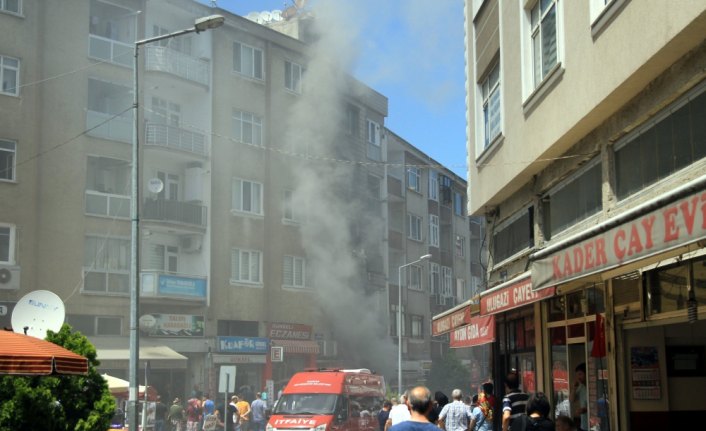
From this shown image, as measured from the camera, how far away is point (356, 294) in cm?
4875

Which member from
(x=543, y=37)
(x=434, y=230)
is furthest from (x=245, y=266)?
(x=543, y=37)

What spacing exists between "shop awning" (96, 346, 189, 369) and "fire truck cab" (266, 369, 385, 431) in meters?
11.5

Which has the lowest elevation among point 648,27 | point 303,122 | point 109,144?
point 648,27

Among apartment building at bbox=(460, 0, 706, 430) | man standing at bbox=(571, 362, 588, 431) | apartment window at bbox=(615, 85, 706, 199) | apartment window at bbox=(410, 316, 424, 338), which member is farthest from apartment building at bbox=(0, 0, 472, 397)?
apartment window at bbox=(615, 85, 706, 199)

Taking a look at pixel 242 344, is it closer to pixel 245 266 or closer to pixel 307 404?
pixel 245 266

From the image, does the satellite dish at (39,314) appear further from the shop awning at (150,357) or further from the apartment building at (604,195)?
the shop awning at (150,357)

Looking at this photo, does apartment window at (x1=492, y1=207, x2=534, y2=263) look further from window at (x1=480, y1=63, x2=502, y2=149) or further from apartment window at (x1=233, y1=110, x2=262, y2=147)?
apartment window at (x1=233, y1=110, x2=262, y2=147)

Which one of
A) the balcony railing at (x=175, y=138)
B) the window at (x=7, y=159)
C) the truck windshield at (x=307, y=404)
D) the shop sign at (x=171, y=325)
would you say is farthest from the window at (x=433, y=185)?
the truck windshield at (x=307, y=404)

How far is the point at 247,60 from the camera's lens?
1689 inches

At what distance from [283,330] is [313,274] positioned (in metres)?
3.89

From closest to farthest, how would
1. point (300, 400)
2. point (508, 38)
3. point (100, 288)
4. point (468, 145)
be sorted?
point (508, 38) < point (468, 145) < point (300, 400) < point (100, 288)

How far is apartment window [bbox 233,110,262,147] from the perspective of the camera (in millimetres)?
41594

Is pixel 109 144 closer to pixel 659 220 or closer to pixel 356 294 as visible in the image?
pixel 356 294

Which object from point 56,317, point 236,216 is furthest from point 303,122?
point 56,317
